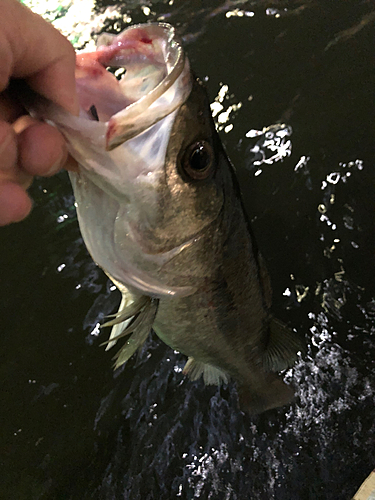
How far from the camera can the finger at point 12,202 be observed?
2.51ft

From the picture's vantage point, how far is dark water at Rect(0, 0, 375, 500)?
7.07ft

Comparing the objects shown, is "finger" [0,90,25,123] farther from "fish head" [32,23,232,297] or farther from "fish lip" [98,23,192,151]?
"fish lip" [98,23,192,151]

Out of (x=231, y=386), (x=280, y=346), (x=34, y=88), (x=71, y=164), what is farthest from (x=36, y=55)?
(x=231, y=386)

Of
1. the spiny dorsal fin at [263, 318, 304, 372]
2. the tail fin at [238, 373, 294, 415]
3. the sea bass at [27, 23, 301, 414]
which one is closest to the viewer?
A: the sea bass at [27, 23, 301, 414]

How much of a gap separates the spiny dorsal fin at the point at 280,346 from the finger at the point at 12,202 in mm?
1410

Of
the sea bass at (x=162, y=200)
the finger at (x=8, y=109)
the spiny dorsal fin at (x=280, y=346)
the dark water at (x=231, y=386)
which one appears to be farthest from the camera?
the dark water at (x=231, y=386)

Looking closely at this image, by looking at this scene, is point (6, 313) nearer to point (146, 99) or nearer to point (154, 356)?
point (154, 356)

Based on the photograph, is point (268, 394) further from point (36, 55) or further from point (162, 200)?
point (36, 55)

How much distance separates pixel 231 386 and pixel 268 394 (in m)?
0.41

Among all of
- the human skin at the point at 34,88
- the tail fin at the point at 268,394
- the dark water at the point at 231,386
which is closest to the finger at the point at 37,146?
the human skin at the point at 34,88

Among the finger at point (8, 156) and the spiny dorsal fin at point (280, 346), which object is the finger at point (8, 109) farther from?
the spiny dorsal fin at point (280, 346)

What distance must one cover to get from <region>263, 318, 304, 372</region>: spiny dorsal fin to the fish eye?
1.00 m

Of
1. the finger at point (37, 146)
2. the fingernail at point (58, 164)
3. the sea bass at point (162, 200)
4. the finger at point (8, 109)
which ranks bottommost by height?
the sea bass at point (162, 200)

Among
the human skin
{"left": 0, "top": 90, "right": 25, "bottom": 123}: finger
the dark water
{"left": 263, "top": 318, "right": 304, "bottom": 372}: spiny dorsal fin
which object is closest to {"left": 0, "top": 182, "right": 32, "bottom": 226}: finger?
the human skin
